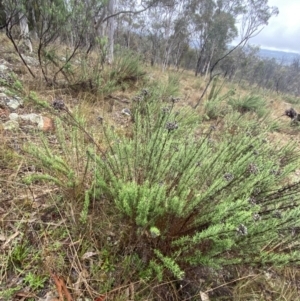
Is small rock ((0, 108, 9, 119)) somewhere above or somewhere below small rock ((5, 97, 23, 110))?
below

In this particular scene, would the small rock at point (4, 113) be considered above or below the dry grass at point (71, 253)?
above

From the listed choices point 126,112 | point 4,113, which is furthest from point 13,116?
point 126,112

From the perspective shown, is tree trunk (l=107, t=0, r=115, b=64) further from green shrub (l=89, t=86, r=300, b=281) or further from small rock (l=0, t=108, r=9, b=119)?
green shrub (l=89, t=86, r=300, b=281)

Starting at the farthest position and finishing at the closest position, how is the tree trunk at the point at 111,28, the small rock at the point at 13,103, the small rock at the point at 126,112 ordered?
the tree trunk at the point at 111,28 → the small rock at the point at 126,112 → the small rock at the point at 13,103

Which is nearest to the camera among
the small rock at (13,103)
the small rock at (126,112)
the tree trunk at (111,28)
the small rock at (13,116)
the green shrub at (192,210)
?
the green shrub at (192,210)

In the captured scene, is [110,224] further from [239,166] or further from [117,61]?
[117,61]

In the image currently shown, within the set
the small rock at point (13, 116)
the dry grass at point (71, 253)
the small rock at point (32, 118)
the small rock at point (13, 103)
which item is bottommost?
Answer: the dry grass at point (71, 253)

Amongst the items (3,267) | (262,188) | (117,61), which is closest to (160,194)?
(262,188)

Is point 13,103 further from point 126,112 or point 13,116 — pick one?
point 126,112

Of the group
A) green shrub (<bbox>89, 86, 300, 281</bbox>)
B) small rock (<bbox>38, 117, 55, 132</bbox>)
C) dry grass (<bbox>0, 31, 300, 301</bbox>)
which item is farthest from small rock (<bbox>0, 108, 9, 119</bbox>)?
green shrub (<bbox>89, 86, 300, 281</bbox>)

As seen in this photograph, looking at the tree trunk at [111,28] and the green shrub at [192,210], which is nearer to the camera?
the green shrub at [192,210]

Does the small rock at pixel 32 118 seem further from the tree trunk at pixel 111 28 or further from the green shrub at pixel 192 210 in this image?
the tree trunk at pixel 111 28

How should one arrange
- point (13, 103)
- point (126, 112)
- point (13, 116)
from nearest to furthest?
point (13, 116) < point (13, 103) < point (126, 112)

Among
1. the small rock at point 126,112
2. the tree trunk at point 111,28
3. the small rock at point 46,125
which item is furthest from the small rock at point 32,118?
the tree trunk at point 111,28
